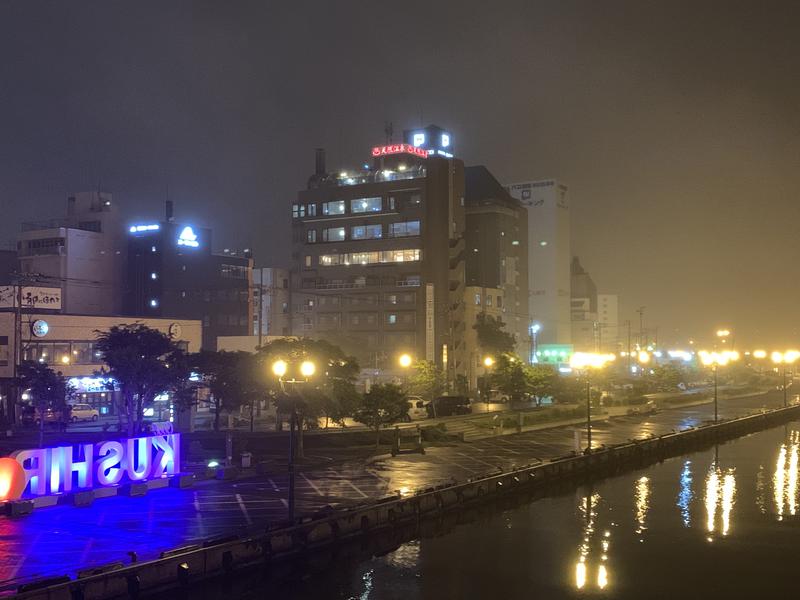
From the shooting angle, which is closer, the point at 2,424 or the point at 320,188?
the point at 2,424

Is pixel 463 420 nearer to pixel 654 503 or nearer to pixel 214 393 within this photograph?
pixel 214 393

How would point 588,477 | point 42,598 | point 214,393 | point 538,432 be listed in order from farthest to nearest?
1. point 538,432
2. point 214,393
3. point 588,477
4. point 42,598

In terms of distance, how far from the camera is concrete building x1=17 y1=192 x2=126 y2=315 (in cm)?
11562

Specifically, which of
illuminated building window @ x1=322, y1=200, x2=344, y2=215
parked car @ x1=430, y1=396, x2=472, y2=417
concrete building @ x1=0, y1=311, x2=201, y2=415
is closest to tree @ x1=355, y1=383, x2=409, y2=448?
concrete building @ x1=0, y1=311, x2=201, y2=415

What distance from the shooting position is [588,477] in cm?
5347

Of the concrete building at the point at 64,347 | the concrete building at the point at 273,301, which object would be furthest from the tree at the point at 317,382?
the concrete building at the point at 273,301

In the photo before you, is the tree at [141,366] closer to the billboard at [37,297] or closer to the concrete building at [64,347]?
the concrete building at [64,347]

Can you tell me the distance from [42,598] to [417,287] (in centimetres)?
9360

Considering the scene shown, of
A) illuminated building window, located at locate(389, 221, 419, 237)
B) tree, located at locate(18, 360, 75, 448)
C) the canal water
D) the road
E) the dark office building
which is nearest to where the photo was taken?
the canal water

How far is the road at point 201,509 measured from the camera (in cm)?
2825

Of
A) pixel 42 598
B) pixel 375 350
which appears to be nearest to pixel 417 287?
pixel 375 350

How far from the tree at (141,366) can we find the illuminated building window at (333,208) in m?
67.3

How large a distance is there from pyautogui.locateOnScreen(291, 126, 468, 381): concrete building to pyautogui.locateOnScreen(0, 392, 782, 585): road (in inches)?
2158

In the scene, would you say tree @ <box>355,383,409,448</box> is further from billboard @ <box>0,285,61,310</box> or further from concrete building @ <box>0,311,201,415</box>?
billboard @ <box>0,285,61,310</box>
